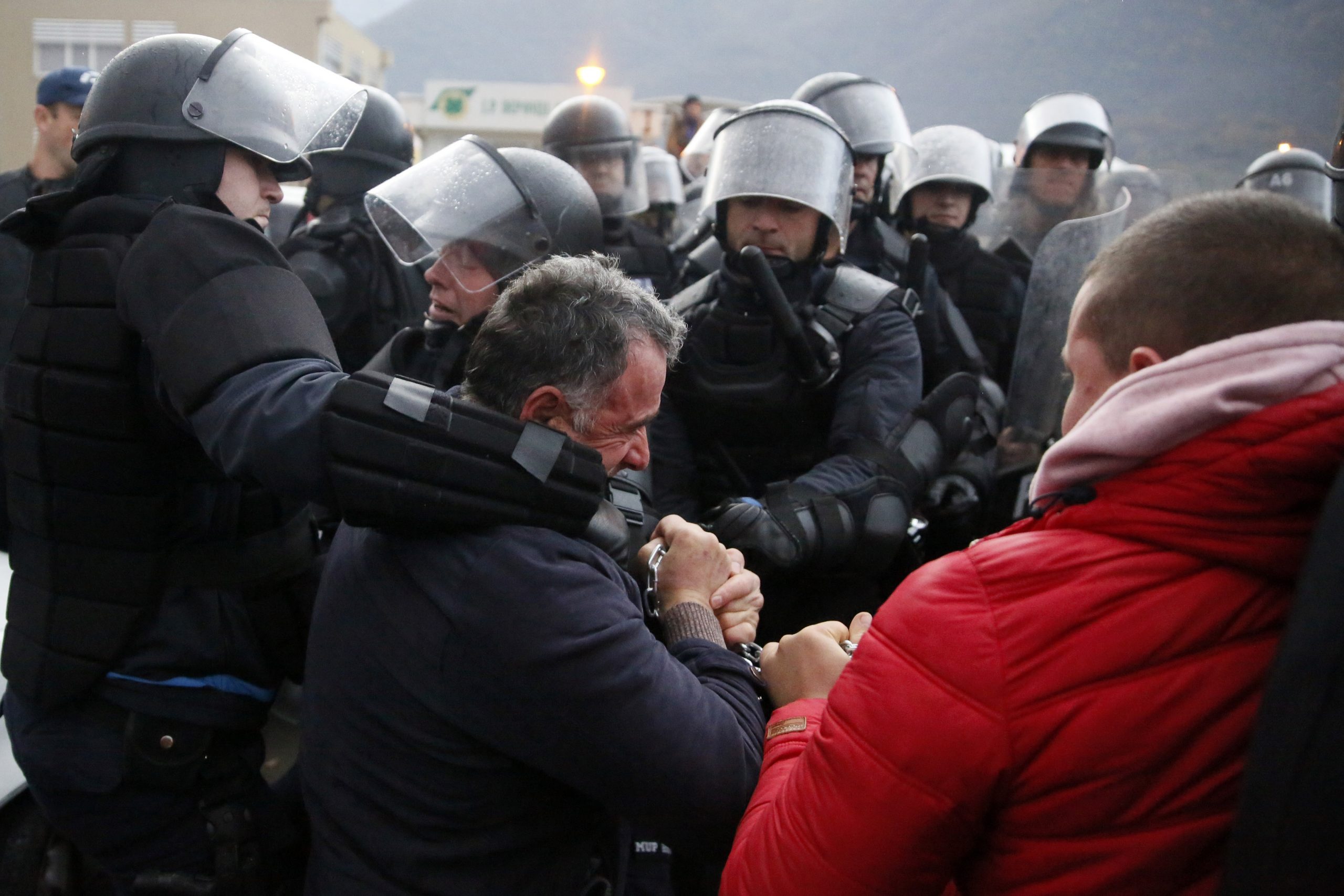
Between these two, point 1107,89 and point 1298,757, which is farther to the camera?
point 1107,89

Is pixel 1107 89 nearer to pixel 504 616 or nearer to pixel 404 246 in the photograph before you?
pixel 404 246

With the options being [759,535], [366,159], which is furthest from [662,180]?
[759,535]

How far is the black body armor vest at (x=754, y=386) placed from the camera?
2.87 meters

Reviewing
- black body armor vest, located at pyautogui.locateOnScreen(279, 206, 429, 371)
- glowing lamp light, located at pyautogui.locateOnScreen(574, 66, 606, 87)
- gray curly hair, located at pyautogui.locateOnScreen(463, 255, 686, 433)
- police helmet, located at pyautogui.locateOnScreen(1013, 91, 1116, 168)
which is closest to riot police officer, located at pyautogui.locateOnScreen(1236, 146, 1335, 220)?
police helmet, located at pyautogui.locateOnScreen(1013, 91, 1116, 168)

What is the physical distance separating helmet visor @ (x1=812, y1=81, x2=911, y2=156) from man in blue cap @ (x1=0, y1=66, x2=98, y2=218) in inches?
127

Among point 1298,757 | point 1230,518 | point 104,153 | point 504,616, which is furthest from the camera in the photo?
point 104,153

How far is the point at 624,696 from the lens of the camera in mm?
1297

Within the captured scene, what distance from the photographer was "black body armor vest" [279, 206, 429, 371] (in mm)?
3883

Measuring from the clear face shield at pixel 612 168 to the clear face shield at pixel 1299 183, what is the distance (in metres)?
2.98

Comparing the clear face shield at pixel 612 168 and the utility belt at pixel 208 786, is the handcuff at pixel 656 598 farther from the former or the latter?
the clear face shield at pixel 612 168

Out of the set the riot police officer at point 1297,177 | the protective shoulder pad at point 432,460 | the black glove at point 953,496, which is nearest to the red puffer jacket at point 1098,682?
the protective shoulder pad at point 432,460

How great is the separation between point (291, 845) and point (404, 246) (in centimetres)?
174

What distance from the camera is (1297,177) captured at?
4.48 metres

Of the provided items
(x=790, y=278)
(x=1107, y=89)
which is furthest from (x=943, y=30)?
(x=790, y=278)
